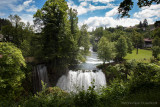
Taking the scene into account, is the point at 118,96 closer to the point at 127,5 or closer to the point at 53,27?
the point at 127,5

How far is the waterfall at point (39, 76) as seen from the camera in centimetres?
1240

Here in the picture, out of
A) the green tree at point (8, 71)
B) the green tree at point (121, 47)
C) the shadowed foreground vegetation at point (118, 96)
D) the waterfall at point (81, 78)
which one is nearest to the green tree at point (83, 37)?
the waterfall at point (81, 78)

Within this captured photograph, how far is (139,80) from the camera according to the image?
5.02 meters

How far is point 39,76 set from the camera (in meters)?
13.1

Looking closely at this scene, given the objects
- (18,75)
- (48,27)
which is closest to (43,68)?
(18,75)

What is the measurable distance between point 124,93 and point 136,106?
144 centimetres

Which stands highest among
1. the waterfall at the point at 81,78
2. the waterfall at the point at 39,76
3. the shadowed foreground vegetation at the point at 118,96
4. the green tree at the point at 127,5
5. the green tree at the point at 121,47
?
the green tree at the point at 127,5

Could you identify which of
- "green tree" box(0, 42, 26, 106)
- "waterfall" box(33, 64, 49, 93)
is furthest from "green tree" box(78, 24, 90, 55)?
"green tree" box(0, 42, 26, 106)

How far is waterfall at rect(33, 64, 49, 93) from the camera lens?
488 inches

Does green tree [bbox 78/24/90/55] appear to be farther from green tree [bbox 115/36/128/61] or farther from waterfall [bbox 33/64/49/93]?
waterfall [bbox 33/64/49/93]

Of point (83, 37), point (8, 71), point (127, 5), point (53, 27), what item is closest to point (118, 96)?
point (127, 5)

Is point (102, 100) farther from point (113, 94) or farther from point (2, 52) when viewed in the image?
point (2, 52)

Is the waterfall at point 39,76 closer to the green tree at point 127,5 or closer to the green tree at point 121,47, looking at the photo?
the green tree at point 127,5

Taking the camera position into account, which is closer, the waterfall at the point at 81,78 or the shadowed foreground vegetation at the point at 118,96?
the shadowed foreground vegetation at the point at 118,96
